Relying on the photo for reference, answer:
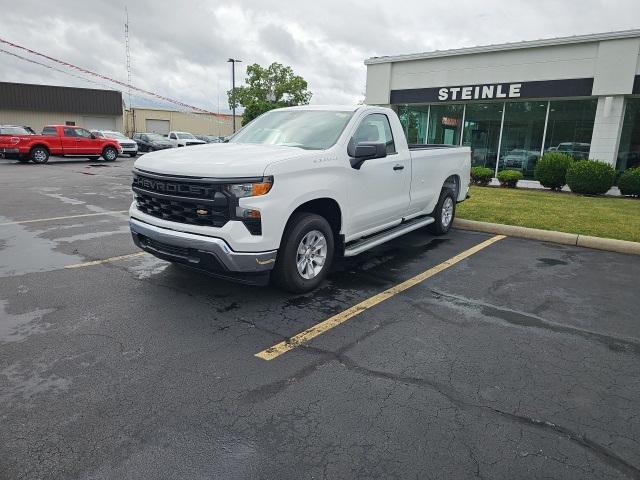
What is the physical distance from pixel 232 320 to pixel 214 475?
1.96 metres

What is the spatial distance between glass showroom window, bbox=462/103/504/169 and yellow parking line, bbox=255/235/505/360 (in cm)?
1304

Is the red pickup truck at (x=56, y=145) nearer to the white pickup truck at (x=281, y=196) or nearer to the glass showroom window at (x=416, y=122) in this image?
the glass showroom window at (x=416, y=122)

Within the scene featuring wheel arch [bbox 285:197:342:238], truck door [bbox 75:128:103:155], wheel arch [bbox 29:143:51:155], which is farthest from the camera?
truck door [bbox 75:128:103:155]

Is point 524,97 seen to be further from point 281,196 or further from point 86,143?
point 86,143

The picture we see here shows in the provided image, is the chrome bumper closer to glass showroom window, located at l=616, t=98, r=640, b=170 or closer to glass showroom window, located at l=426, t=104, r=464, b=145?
glass showroom window, located at l=616, t=98, r=640, b=170

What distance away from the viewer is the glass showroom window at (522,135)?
17.0 m

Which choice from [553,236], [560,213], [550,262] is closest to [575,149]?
[560,213]

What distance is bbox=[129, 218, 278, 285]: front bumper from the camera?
4168 mm

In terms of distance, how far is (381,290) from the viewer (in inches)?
204

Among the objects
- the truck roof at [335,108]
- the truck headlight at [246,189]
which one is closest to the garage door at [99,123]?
the truck roof at [335,108]

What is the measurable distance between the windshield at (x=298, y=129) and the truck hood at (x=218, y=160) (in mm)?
334

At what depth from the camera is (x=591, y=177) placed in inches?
508

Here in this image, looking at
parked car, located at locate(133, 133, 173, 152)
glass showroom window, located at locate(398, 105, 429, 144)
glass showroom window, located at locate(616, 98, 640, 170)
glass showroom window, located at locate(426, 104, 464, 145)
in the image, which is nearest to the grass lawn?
glass showroom window, located at locate(616, 98, 640, 170)

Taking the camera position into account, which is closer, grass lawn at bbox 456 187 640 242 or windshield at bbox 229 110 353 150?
windshield at bbox 229 110 353 150
